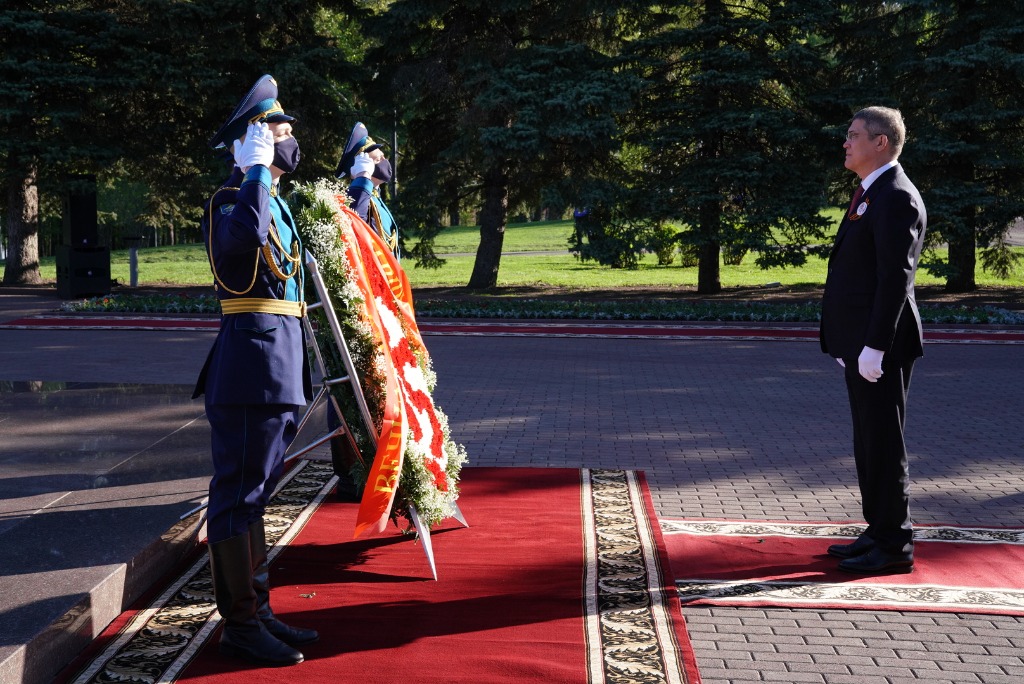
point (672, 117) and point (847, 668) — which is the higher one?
point (672, 117)

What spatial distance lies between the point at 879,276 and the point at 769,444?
3490 mm

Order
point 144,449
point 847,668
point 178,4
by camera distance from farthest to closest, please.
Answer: point 178,4
point 144,449
point 847,668

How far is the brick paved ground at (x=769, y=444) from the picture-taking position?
4.36m

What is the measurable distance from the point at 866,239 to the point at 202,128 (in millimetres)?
21177

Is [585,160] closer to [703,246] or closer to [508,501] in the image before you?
[703,246]

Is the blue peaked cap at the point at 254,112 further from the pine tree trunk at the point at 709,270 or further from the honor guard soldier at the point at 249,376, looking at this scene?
the pine tree trunk at the point at 709,270

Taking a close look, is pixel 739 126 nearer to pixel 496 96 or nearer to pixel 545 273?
pixel 496 96

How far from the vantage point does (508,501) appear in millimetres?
6562

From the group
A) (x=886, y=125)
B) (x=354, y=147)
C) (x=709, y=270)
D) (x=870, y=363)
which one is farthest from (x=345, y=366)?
(x=709, y=270)

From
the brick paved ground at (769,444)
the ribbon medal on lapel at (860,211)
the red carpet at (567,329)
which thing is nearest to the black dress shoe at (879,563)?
the brick paved ground at (769,444)

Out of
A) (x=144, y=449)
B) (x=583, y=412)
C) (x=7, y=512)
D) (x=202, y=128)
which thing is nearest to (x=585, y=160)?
(x=202, y=128)

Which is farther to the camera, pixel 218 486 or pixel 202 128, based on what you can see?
pixel 202 128

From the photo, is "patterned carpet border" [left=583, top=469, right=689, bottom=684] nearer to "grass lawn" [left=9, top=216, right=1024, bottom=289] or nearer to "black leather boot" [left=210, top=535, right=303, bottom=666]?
"black leather boot" [left=210, top=535, right=303, bottom=666]

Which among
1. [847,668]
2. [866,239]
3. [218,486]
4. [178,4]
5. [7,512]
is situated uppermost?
[178,4]
